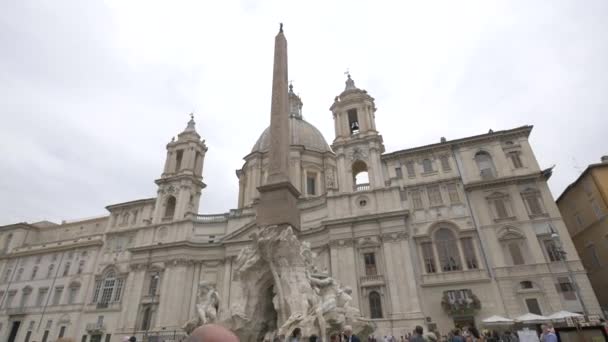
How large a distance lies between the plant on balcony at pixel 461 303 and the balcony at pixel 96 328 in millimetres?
30516

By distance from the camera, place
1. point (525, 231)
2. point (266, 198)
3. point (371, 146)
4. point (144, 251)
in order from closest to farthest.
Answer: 1. point (266, 198)
2. point (525, 231)
3. point (371, 146)
4. point (144, 251)

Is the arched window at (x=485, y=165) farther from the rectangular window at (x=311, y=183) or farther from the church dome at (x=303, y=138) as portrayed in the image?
the church dome at (x=303, y=138)

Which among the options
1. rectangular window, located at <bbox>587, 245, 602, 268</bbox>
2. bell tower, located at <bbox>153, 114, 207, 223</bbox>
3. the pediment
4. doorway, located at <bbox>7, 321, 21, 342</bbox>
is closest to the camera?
rectangular window, located at <bbox>587, 245, 602, 268</bbox>

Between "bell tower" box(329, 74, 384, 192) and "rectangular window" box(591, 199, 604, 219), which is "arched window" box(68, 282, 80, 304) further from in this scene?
"rectangular window" box(591, 199, 604, 219)

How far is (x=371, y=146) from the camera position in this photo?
3294cm

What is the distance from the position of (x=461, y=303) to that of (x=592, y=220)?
13274mm

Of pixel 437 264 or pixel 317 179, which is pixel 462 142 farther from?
pixel 317 179

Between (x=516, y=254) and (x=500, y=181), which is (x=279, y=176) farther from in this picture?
(x=500, y=181)

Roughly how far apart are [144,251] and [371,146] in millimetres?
24766

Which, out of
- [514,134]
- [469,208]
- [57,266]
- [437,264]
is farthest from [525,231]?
[57,266]

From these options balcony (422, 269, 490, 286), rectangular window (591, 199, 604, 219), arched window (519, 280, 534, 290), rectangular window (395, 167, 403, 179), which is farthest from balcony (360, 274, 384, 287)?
rectangular window (591, 199, 604, 219)

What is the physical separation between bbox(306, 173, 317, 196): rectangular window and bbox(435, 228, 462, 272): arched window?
53.1 ft

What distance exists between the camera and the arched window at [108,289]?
3509 cm

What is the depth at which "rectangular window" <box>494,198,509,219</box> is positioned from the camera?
26828 mm
